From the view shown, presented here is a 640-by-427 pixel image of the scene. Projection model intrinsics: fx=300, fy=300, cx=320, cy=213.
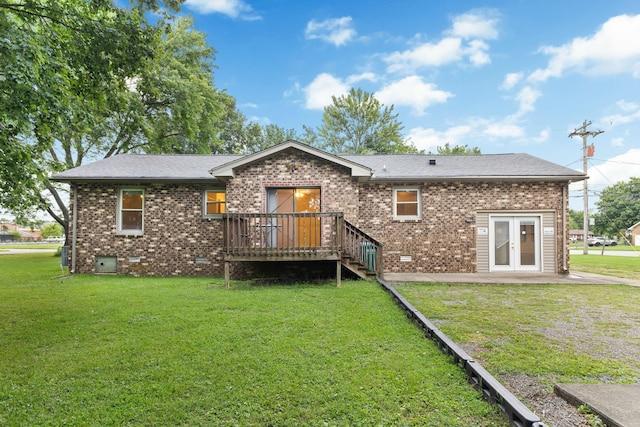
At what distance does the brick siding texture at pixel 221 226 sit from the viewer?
10.2 meters

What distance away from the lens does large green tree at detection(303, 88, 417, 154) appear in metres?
30.9

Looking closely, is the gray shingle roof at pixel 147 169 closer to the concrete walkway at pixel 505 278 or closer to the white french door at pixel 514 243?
the concrete walkway at pixel 505 278

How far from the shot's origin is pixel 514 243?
1042 cm

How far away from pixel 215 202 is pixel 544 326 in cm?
937

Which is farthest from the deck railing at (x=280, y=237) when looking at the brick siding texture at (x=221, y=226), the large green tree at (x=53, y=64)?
the large green tree at (x=53, y=64)

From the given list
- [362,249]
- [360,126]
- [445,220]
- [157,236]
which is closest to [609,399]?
[362,249]

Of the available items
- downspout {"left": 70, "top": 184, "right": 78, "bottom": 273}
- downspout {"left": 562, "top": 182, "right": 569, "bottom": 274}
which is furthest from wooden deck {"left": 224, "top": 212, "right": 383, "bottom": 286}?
downspout {"left": 562, "top": 182, "right": 569, "bottom": 274}

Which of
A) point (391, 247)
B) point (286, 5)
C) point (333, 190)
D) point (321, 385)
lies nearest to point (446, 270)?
point (391, 247)

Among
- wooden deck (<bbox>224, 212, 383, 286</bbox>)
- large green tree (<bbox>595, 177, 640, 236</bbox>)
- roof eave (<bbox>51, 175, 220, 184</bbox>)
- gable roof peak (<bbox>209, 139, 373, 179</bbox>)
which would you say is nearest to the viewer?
wooden deck (<bbox>224, 212, 383, 286</bbox>)

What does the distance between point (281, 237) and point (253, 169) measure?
92.5 inches

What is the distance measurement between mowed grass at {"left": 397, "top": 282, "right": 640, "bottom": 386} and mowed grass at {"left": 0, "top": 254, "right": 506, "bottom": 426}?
2.74ft

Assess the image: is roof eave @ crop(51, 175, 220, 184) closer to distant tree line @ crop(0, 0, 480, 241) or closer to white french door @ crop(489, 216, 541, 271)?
distant tree line @ crop(0, 0, 480, 241)

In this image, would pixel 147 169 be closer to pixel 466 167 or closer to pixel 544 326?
pixel 466 167

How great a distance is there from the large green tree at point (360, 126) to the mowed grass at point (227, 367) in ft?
88.3
